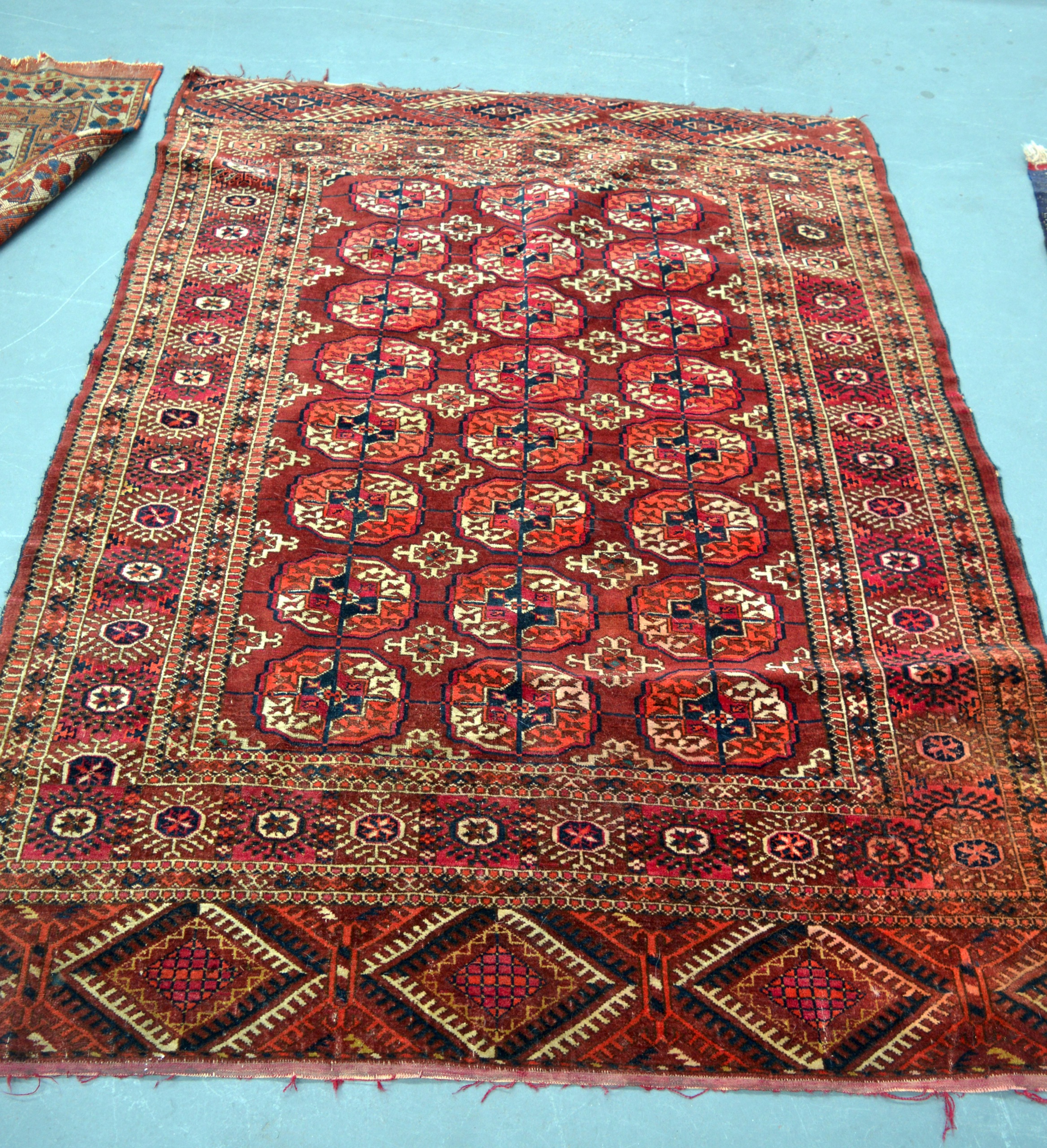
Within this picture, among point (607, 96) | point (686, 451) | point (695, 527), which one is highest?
point (607, 96)

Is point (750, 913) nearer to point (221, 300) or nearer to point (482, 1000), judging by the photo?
point (482, 1000)

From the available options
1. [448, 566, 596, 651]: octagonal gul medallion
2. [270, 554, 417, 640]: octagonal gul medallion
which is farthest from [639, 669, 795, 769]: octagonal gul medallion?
[270, 554, 417, 640]: octagonal gul medallion

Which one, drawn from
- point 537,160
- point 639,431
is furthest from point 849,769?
point 537,160

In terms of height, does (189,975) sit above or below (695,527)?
below

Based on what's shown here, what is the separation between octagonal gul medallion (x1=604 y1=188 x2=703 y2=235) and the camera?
3.90 metres

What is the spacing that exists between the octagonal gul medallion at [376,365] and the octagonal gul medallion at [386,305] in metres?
0.07

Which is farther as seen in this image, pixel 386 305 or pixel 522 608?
pixel 386 305

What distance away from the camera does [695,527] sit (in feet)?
9.96

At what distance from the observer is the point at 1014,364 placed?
11.6 ft

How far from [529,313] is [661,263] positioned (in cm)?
52

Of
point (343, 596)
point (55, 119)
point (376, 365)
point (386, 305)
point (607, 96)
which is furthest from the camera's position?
point (607, 96)

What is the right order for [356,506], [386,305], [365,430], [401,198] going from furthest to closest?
[401,198], [386,305], [365,430], [356,506]

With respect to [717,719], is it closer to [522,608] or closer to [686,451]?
[522,608]

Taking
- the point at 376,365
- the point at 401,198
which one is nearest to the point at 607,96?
Result: the point at 401,198
